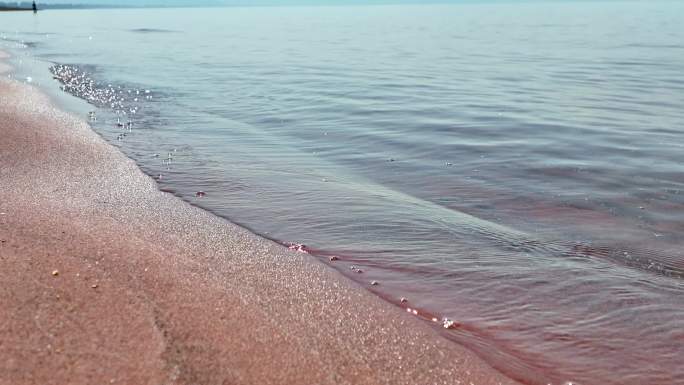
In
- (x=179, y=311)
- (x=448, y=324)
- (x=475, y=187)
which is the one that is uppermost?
(x=179, y=311)

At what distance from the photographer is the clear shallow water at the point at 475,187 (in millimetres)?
4141

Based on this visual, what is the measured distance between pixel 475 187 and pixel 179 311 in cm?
489

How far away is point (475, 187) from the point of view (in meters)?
7.57

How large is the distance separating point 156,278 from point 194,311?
1.76 feet

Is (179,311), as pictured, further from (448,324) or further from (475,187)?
(475,187)

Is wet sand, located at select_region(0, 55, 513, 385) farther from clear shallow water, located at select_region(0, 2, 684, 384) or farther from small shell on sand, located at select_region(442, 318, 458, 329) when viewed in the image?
clear shallow water, located at select_region(0, 2, 684, 384)

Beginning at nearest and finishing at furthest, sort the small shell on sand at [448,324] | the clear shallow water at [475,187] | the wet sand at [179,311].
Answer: the wet sand at [179,311] → the small shell on sand at [448,324] → the clear shallow water at [475,187]

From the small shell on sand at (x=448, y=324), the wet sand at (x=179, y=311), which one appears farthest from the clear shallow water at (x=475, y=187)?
the wet sand at (x=179, y=311)

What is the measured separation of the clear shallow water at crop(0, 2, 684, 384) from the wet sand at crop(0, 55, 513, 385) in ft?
1.41

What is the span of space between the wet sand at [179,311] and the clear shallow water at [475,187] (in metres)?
0.43

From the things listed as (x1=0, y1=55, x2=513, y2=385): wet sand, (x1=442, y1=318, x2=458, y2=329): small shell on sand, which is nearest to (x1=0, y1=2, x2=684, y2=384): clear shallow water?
(x1=442, y1=318, x2=458, y2=329): small shell on sand

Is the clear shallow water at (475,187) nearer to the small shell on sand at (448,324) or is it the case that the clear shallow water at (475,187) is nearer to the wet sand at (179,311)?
the small shell on sand at (448,324)

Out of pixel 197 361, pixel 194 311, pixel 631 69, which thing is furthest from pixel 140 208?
pixel 631 69

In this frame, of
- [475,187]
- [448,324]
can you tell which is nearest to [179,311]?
[448,324]
